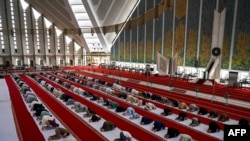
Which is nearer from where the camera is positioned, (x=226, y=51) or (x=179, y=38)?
(x=226, y=51)

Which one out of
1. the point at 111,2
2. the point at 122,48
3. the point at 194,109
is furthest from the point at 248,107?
the point at 122,48

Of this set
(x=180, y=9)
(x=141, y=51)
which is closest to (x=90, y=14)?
(x=141, y=51)

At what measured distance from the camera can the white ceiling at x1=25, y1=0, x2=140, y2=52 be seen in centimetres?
2014

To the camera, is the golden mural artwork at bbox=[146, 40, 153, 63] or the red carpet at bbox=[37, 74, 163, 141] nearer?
the red carpet at bbox=[37, 74, 163, 141]

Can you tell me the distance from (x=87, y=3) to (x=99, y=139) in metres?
17.5

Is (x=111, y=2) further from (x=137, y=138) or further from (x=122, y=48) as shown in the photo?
(x=137, y=138)

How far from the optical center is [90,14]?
21.0m

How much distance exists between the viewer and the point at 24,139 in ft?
14.9

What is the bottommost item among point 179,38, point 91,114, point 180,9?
point 91,114

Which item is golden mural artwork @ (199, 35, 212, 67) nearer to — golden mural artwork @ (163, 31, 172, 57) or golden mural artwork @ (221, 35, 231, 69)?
golden mural artwork @ (221, 35, 231, 69)

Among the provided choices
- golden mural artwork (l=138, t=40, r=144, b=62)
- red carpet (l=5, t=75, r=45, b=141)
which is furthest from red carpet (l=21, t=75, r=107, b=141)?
golden mural artwork (l=138, t=40, r=144, b=62)

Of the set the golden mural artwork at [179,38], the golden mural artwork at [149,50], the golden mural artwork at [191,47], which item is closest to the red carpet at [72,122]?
the golden mural artwork at [191,47]

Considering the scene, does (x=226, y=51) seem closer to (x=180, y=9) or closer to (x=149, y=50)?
(x=180, y=9)

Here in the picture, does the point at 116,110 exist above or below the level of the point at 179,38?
below
